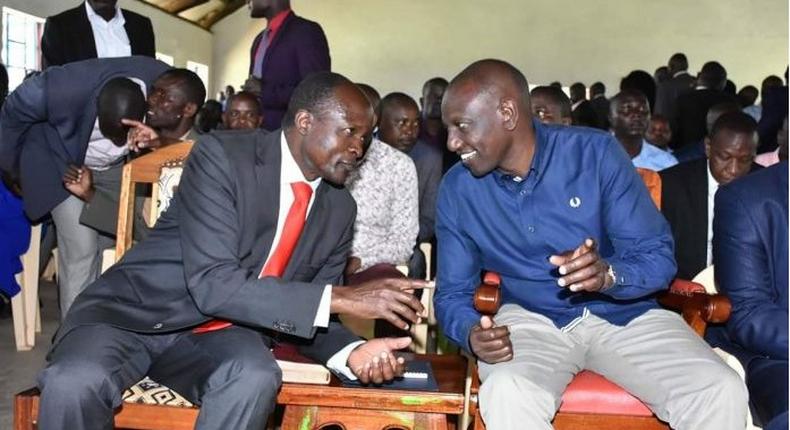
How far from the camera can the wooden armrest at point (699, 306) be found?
248 cm

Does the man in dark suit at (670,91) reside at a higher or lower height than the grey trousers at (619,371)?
higher

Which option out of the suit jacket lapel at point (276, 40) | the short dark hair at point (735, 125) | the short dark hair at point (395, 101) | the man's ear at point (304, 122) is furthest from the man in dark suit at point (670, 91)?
the man's ear at point (304, 122)

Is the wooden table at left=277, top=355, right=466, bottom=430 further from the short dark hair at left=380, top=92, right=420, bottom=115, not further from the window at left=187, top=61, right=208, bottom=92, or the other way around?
the window at left=187, top=61, right=208, bottom=92

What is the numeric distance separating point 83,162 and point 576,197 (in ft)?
7.52

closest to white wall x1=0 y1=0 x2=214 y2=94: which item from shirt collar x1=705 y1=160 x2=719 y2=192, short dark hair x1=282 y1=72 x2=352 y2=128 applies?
shirt collar x1=705 y1=160 x2=719 y2=192

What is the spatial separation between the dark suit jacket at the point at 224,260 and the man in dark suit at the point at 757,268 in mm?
1069

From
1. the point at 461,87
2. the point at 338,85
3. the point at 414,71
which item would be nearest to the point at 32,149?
the point at 338,85

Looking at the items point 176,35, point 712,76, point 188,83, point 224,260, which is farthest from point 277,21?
point 176,35

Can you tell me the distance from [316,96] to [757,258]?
1.28m

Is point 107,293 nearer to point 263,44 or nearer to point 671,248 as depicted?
point 671,248

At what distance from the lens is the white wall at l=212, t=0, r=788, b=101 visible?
1521cm

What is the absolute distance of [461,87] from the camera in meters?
2.59

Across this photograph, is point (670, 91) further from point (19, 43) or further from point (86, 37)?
point (19, 43)

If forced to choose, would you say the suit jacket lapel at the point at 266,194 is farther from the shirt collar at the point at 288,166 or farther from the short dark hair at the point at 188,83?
the short dark hair at the point at 188,83
